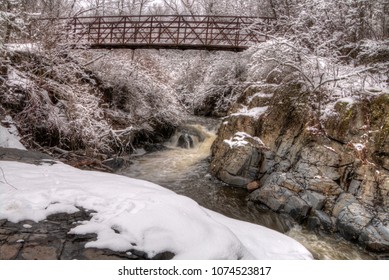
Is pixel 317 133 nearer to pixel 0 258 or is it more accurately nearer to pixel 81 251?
pixel 81 251

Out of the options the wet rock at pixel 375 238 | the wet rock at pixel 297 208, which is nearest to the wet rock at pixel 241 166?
the wet rock at pixel 297 208

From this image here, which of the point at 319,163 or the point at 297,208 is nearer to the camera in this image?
the point at 297,208

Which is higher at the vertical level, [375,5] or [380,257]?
[375,5]

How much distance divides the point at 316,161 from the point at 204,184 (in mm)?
3207

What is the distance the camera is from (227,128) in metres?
9.66

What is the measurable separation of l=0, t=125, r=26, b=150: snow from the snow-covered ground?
2.26m

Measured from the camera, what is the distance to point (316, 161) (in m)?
7.18

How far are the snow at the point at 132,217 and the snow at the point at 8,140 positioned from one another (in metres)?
2.32

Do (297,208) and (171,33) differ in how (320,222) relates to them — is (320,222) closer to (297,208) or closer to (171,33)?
(297,208)

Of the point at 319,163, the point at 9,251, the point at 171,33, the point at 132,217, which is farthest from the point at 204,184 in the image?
the point at 171,33

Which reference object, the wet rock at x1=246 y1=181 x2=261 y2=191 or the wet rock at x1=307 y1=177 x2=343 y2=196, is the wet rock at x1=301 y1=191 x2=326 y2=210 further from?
the wet rock at x1=246 y1=181 x2=261 y2=191

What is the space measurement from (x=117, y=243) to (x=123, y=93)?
960cm

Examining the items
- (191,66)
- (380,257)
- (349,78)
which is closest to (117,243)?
(380,257)

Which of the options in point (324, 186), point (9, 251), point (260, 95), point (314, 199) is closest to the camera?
point (9, 251)
